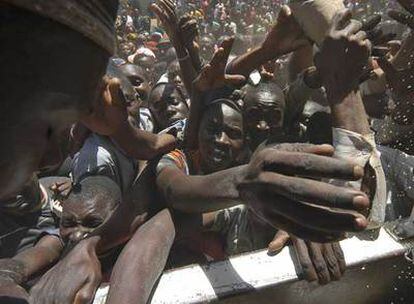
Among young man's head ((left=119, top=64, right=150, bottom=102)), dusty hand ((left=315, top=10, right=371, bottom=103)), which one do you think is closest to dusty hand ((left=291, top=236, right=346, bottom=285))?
dusty hand ((left=315, top=10, right=371, bottom=103))

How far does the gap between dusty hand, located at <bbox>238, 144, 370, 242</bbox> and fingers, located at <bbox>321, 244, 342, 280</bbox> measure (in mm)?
666

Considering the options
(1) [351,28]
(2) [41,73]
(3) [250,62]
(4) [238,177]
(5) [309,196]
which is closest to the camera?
(2) [41,73]

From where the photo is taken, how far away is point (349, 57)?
83.4 inches

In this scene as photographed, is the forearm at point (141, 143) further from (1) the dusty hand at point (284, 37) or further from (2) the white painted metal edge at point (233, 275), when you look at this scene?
(1) the dusty hand at point (284, 37)

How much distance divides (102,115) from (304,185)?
1.10 meters

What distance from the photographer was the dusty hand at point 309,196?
1197mm

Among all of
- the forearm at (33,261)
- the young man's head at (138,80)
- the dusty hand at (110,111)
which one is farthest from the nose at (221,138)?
the young man's head at (138,80)

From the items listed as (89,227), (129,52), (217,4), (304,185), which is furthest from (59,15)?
(217,4)

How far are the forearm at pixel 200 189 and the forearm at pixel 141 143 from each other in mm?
218

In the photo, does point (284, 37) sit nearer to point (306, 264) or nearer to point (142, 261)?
point (306, 264)

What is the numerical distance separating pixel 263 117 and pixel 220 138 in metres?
0.30

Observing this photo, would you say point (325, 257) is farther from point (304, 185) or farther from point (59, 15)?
point (59, 15)

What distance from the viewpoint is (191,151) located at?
8.70 feet

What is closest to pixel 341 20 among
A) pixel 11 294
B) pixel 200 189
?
pixel 200 189
